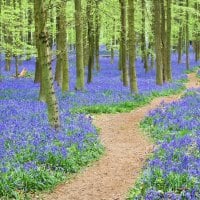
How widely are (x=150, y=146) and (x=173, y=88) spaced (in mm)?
15421

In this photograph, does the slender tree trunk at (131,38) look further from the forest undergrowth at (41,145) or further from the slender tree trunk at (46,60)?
the slender tree trunk at (46,60)

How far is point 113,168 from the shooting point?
10.8 meters

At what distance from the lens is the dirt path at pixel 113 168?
28.9ft

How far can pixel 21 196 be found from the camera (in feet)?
26.9

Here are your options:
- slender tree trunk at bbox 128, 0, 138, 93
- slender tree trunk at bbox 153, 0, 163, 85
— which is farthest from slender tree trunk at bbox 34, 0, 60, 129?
slender tree trunk at bbox 153, 0, 163, 85

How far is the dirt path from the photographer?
882cm

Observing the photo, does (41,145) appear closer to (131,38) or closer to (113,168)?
(113,168)

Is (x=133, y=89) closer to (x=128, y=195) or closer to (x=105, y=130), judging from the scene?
(x=105, y=130)

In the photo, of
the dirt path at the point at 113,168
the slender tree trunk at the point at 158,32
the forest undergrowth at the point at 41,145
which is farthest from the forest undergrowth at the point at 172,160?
the slender tree trunk at the point at 158,32

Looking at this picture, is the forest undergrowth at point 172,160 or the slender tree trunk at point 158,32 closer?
the forest undergrowth at point 172,160

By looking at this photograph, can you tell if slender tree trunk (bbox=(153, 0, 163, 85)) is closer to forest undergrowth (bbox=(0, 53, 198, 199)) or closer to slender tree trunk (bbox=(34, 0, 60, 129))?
forest undergrowth (bbox=(0, 53, 198, 199))

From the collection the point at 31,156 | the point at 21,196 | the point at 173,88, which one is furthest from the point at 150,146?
the point at 173,88

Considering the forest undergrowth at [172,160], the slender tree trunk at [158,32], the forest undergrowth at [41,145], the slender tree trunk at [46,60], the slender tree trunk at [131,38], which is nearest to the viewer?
the forest undergrowth at [172,160]

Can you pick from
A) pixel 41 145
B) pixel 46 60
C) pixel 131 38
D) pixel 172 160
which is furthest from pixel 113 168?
pixel 131 38
